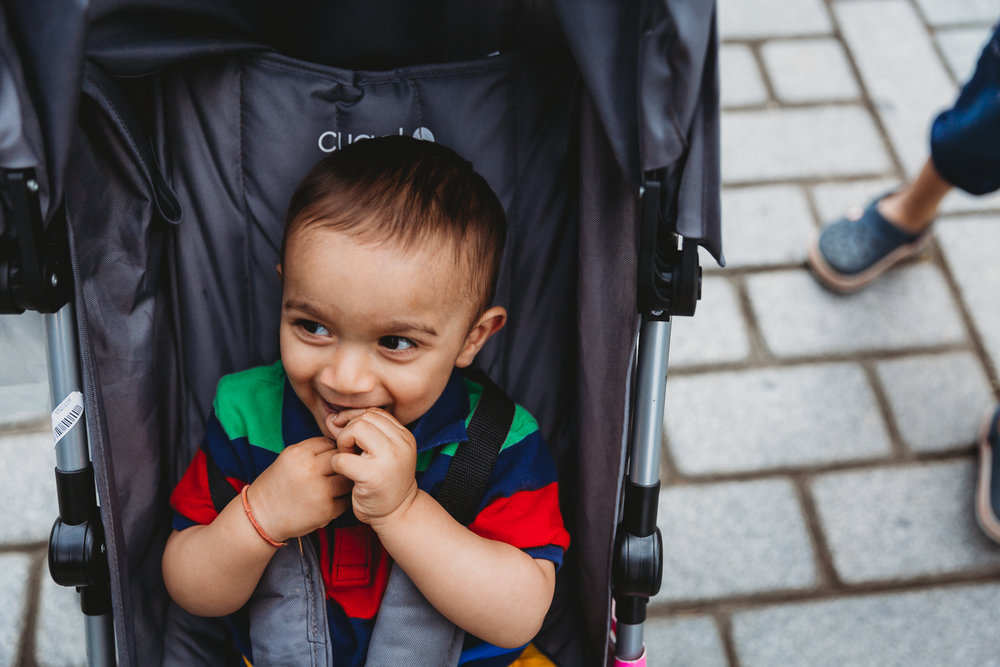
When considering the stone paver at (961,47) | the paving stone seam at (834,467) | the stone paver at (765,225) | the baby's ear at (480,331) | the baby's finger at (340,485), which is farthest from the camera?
the stone paver at (961,47)

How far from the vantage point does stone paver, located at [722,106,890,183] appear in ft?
8.17

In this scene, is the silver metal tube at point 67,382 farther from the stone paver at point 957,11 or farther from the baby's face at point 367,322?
the stone paver at point 957,11

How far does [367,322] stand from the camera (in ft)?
3.73

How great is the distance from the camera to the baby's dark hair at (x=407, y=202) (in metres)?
1.16

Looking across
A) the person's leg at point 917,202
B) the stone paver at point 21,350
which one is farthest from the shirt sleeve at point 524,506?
the person's leg at point 917,202

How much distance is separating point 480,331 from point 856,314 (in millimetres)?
1278

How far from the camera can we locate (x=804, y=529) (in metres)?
1.96

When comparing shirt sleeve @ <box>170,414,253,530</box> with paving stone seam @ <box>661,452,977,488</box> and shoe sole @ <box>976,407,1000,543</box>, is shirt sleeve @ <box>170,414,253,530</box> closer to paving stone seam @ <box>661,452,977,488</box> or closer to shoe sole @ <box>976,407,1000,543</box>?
paving stone seam @ <box>661,452,977,488</box>

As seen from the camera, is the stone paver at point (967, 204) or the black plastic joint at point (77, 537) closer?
the black plastic joint at point (77, 537)

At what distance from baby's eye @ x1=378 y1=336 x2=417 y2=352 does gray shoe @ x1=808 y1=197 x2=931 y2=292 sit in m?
1.38

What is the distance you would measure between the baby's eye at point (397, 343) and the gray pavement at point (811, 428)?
1.75ft

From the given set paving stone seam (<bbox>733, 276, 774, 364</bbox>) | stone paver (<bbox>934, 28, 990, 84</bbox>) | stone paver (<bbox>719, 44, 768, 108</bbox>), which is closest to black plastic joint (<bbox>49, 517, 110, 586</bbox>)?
Result: paving stone seam (<bbox>733, 276, 774, 364</bbox>)

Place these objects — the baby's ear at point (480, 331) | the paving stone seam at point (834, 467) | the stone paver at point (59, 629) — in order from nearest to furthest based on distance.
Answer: the baby's ear at point (480, 331) → the stone paver at point (59, 629) → the paving stone seam at point (834, 467)

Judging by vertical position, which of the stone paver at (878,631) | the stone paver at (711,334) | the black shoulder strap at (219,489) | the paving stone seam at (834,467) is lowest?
the stone paver at (878,631)
